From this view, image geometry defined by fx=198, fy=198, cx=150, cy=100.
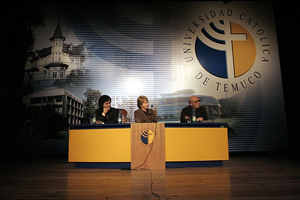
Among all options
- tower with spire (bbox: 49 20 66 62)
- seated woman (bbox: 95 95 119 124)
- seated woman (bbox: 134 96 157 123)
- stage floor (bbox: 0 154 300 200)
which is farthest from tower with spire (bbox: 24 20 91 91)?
stage floor (bbox: 0 154 300 200)

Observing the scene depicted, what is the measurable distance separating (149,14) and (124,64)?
5.15 feet

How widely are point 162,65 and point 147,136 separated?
285 cm

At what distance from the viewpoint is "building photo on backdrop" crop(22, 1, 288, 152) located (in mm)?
5086

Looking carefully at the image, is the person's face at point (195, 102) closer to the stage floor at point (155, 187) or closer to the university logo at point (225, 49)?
the university logo at point (225, 49)

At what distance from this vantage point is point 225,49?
5352mm

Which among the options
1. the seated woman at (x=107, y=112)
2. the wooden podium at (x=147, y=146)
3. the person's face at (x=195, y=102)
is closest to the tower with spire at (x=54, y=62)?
the seated woman at (x=107, y=112)

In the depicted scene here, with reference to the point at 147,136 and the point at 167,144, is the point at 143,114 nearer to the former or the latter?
the point at 147,136

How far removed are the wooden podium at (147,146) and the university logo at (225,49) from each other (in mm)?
3074

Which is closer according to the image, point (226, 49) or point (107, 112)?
point (107, 112)

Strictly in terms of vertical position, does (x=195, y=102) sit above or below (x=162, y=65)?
below

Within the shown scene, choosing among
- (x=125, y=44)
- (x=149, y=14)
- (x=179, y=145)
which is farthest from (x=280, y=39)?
(x=179, y=145)

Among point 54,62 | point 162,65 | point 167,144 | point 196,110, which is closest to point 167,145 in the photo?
point 167,144

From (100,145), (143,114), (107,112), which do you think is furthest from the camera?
(107,112)

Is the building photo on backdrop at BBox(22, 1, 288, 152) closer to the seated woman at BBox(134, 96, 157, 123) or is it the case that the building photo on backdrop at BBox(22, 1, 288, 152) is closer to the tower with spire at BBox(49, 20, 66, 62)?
the tower with spire at BBox(49, 20, 66, 62)
